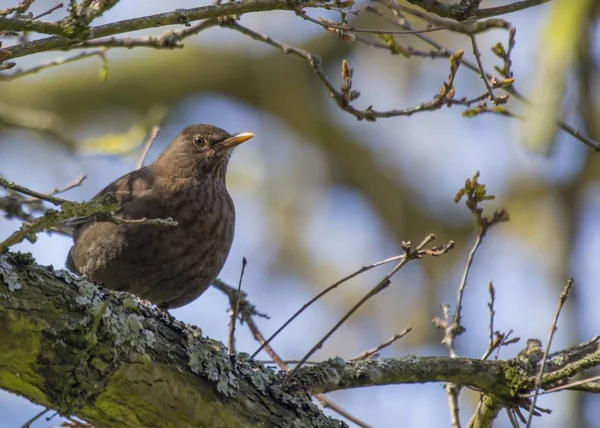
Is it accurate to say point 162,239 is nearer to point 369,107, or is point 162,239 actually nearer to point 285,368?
point 285,368

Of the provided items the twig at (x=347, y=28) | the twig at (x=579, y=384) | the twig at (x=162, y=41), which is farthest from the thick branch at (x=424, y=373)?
the twig at (x=162, y=41)

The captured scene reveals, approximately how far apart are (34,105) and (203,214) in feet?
17.1

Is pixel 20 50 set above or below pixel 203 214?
below

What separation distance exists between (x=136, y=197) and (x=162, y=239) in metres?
0.42

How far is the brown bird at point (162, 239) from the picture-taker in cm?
549

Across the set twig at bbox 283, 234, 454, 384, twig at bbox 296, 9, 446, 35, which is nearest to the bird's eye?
twig at bbox 296, 9, 446, 35

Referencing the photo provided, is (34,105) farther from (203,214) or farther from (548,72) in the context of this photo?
(548,72)

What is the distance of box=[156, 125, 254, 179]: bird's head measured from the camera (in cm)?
639

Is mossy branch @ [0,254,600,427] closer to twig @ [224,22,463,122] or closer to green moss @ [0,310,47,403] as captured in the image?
green moss @ [0,310,47,403]

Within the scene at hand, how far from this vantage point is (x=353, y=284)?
33.9 feet

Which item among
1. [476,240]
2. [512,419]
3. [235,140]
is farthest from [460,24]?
[235,140]

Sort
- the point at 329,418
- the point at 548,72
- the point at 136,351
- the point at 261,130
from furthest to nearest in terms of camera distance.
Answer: the point at 261,130 < the point at 548,72 < the point at 329,418 < the point at 136,351

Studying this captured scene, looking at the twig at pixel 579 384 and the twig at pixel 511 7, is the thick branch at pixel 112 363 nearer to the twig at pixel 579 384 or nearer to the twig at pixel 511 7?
the twig at pixel 579 384

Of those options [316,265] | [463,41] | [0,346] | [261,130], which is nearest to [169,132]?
[261,130]
